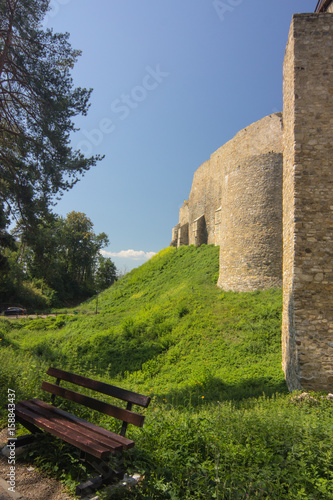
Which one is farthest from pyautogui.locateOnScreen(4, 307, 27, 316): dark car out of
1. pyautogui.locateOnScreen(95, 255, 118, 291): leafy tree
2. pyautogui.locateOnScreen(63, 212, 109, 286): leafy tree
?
pyautogui.locateOnScreen(95, 255, 118, 291): leafy tree

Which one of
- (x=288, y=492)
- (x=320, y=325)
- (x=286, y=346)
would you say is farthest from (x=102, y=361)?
(x=288, y=492)

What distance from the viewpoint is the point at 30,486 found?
3.10 meters

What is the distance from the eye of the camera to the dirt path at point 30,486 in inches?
115

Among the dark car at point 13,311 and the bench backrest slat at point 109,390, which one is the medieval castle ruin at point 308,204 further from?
the dark car at point 13,311

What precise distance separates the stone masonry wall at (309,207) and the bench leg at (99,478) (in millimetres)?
4276

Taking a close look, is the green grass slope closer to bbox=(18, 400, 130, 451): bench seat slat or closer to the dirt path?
bbox=(18, 400, 130, 451): bench seat slat

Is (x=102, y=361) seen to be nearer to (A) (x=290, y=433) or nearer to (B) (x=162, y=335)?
(B) (x=162, y=335)

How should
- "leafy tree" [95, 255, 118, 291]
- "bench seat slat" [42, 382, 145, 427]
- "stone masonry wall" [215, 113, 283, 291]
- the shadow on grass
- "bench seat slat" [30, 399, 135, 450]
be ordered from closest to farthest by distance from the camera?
1. "bench seat slat" [30, 399, 135, 450]
2. "bench seat slat" [42, 382, 145, 427]
3. the shadow on grass
4. "stone masonry wall" [215, 113, 283, 291]
5. "leafy tree" [95, 255, 118, 291]

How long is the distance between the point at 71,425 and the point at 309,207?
5618 mm

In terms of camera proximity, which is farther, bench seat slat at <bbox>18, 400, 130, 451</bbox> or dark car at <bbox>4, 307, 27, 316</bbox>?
dark car at <bbox>4, 307, 27, 316</bbox>

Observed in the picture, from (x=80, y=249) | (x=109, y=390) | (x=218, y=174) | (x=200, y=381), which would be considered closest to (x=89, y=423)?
(x=109, y=390)

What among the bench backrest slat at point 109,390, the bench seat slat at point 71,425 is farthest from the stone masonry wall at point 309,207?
the bench seat slat at point 71,425

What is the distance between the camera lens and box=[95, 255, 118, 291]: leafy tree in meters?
47.7

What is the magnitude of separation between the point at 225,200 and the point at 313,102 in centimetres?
931
